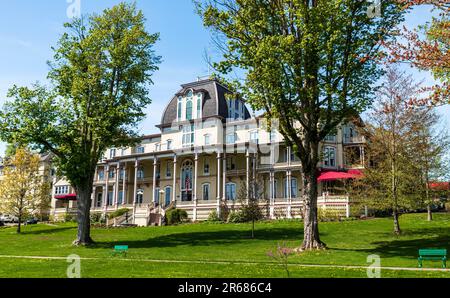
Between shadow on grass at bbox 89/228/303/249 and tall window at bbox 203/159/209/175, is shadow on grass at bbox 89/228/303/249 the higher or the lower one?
the lower one

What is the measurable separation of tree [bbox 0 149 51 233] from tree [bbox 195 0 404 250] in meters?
32.7

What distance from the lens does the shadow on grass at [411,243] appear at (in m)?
20.0

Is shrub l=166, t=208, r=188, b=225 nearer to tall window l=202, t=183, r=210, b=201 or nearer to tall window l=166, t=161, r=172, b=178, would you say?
tall window l=202, t=183, r=210, b=201

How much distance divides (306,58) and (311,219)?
7.95 m

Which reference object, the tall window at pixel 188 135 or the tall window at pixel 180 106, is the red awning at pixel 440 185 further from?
the tall window at pixel 180 106

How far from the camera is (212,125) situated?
4988cm

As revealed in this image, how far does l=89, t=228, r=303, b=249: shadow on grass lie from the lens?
1059 inches

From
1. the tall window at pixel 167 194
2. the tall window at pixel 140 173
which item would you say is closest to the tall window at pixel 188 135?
the tall window at pixel 167 194

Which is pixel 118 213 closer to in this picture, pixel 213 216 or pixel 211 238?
pixel 213 216

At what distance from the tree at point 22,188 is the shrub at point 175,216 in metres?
14.7

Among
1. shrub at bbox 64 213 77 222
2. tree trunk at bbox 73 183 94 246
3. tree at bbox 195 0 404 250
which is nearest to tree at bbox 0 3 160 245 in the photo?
tree trunk at bbox 73 183 94 246

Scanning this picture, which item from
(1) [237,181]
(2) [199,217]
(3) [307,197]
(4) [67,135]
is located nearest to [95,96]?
(4) [67,135]

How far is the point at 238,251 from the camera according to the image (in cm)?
2273
